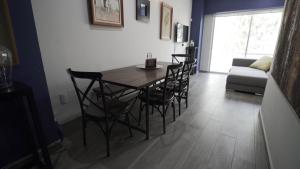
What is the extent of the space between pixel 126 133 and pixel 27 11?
161 centimetres

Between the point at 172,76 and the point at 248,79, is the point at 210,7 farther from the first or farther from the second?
the point at 172,76

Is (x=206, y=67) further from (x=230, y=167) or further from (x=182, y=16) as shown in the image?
(x=230, y=167)

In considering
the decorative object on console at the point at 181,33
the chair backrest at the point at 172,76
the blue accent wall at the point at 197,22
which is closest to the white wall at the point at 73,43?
the chair backrest at the point at 172,76

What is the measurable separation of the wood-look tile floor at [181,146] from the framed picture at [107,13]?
5.05ft

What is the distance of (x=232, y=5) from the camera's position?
512 centimetres

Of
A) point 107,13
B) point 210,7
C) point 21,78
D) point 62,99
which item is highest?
point 210,7

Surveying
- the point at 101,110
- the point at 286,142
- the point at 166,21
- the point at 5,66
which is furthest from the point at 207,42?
the point at 5,66

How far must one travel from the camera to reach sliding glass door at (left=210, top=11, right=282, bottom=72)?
4.91 metres

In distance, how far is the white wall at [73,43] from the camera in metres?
1.81

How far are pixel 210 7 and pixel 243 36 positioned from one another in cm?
154

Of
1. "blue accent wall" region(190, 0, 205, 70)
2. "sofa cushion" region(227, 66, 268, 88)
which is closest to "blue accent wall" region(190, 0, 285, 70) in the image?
"blue accent wall" region(190, 0, 205, 70)

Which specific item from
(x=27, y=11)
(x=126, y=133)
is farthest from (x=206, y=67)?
(x=27, y=11)

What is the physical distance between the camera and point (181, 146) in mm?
1792

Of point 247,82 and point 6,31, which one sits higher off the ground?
point 6,31
